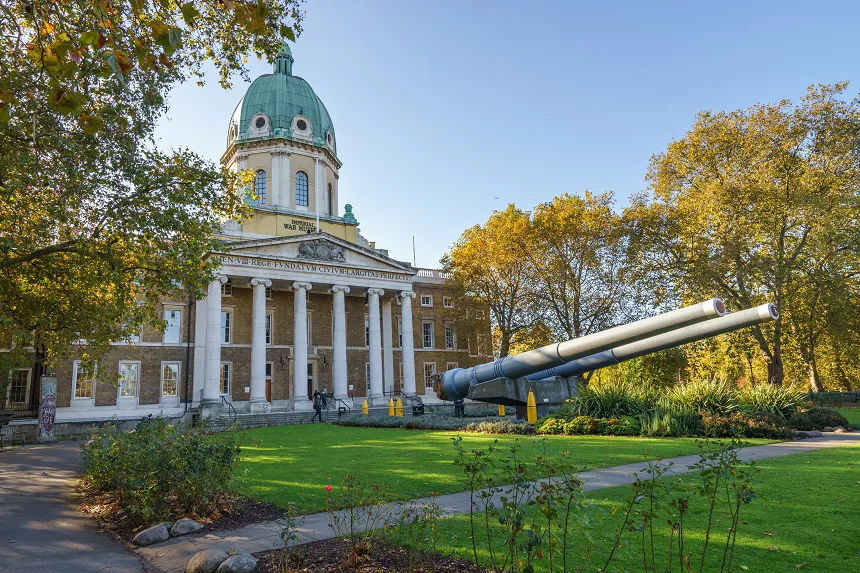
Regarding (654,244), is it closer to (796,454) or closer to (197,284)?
(796,454)

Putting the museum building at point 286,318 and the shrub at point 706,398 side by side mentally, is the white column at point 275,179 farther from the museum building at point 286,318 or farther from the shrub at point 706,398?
the shrub at point 706,398

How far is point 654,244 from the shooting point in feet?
98.2

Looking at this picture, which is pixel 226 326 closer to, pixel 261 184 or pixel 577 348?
pixel 261 184

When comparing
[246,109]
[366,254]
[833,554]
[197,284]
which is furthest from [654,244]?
[246,109]

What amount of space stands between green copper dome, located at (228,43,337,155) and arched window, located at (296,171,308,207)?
103 inches

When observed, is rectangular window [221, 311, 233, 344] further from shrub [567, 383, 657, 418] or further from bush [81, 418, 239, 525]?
bush [81, 418, 239, 525]

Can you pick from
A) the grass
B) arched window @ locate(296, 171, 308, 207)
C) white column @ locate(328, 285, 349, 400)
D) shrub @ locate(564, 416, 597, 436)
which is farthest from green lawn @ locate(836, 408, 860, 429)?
arched window @ locate(296, 171, 308, 207)

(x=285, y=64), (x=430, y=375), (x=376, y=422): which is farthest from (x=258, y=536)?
(x=285, y=64)

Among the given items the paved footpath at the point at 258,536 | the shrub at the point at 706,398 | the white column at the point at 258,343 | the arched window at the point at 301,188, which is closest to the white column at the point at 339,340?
the white column at the point at 258,343

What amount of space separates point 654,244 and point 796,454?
21.3 metres

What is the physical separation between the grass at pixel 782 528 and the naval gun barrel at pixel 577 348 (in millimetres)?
3071

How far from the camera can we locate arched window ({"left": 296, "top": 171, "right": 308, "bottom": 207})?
41000 millimetres

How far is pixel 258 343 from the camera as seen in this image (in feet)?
109

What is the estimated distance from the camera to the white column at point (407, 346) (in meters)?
37.7
